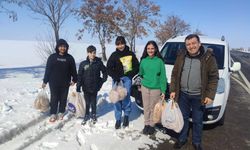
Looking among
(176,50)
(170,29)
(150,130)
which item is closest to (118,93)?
A: (150,130)

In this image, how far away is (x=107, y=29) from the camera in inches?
1043

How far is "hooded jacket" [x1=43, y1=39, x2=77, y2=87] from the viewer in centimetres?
555

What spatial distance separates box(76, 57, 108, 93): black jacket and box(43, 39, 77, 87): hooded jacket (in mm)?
290

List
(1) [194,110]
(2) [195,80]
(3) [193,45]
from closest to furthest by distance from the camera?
1. (3) [193,45]
2. (2) [195,80]
3. (1) [194,110]

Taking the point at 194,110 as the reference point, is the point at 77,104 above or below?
below

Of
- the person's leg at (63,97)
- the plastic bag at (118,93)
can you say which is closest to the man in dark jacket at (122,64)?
the plastic bag at (118,93)

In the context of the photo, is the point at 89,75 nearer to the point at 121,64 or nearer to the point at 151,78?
the point at 121,64

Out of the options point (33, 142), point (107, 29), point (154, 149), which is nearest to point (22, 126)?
point (33, 142)

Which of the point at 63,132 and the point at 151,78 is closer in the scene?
the point at 151,78

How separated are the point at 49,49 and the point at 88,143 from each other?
46.6 feet

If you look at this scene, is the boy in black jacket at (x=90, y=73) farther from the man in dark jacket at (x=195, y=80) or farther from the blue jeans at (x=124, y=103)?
the man in dark jacket at (x=195, y=80)

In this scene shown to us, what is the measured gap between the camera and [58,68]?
558 centimetres

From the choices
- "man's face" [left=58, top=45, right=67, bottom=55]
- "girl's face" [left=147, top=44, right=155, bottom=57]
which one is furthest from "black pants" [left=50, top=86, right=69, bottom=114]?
"girl's face" [left=147, top=44, right=155, bottom=57]

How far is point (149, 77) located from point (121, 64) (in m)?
0.63
